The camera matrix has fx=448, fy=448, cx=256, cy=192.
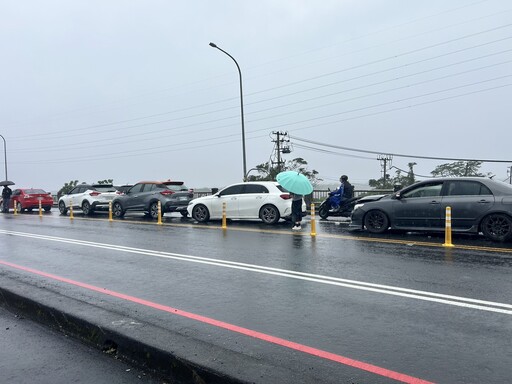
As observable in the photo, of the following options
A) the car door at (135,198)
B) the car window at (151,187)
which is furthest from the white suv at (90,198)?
the car window at (151,187)

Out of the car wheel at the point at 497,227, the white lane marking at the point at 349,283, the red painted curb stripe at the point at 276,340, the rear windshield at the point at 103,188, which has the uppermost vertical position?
the rear windshield at the point at 103,188

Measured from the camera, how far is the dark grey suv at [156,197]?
62.6 feet

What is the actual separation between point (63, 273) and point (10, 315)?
218 cm

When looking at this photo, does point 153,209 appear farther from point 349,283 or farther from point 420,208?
point 349,283

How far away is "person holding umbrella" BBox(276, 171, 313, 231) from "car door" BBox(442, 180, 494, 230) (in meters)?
3.72

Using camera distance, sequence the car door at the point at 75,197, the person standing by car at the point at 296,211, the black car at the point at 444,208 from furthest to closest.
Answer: the car door at the point at 75,197 → the person standing by car at the point at 296,211 → the black car at the point at 444,208

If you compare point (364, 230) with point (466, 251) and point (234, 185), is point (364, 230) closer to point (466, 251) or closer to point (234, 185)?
point (466, 251)

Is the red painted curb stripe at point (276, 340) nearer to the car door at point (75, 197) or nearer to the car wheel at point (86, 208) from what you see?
the car wheel at point (86, 208)

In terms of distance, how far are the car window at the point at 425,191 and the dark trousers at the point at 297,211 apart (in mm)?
3316

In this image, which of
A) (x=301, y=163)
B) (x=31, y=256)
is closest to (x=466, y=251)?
(x=31, y=256)

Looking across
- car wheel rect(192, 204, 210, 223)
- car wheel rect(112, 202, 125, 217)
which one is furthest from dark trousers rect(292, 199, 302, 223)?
car wheel rect(112, 202, 125, 217)

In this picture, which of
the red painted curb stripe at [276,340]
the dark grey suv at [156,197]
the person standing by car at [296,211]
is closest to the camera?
the red painted curb stripe at [276,340]

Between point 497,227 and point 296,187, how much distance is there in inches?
206

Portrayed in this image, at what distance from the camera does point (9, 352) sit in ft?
13.7
